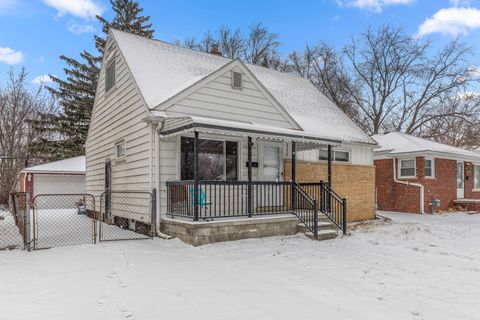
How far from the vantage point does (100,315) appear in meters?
3.82

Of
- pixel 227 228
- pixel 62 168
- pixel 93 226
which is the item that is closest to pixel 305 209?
pixel 227 228

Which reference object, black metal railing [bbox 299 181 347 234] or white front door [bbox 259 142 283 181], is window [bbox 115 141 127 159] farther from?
black metal railing [bbox 299 181 347 234]

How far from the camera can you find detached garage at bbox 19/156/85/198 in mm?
19375

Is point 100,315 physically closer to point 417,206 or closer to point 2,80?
point 417,206

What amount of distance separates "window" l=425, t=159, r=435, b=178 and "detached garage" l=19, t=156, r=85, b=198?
1719 cm

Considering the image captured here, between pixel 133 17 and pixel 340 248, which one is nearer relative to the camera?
pixel 340 248

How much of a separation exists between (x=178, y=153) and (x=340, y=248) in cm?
442

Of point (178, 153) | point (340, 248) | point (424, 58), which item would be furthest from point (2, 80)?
point (424, 58)

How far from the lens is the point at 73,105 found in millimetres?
26578

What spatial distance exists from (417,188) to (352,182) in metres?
4.48

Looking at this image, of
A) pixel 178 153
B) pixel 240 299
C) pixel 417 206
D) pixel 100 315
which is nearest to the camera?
pixel 100 315

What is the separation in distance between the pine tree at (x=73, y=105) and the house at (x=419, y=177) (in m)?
20.5

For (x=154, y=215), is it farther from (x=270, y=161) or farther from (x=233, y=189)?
(x=270, y=161)

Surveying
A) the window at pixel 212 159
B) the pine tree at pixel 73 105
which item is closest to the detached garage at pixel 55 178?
the pine tree at pixel 73 105
